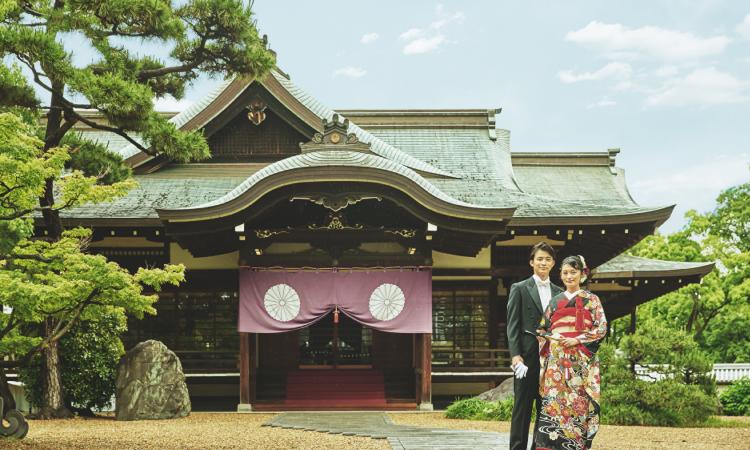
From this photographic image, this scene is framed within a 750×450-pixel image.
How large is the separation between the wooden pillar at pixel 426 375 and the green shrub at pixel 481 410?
130 cm

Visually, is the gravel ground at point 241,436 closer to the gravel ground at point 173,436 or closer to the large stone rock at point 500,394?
the gravel ground at point 173,436

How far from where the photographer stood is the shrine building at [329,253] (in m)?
15.6

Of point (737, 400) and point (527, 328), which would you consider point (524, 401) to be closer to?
point (527, 328)

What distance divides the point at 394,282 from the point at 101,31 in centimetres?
670

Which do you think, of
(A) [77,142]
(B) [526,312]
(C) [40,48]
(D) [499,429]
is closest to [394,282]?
(D) [499,429]

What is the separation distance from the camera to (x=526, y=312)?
6.98 meters

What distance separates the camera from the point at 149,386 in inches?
559

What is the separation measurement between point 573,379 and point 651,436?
528 cm

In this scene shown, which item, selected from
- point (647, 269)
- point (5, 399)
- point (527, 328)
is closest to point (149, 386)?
point (5, 399)

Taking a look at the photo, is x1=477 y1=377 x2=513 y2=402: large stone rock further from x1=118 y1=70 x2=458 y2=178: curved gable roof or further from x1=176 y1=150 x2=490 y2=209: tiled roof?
x1=118 y1=70 x2=458 y2=178: curved gable roof

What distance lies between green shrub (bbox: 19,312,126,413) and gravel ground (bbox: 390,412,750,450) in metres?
4.77

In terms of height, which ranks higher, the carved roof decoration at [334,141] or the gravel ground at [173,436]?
the carved roof decoration at [334,141]

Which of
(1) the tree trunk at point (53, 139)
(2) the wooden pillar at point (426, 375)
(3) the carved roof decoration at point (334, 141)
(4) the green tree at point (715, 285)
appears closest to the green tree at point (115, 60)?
(1) the tree trunk at point (53, 139)

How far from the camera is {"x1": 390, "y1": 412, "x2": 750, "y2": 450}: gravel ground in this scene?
10.0 meters
